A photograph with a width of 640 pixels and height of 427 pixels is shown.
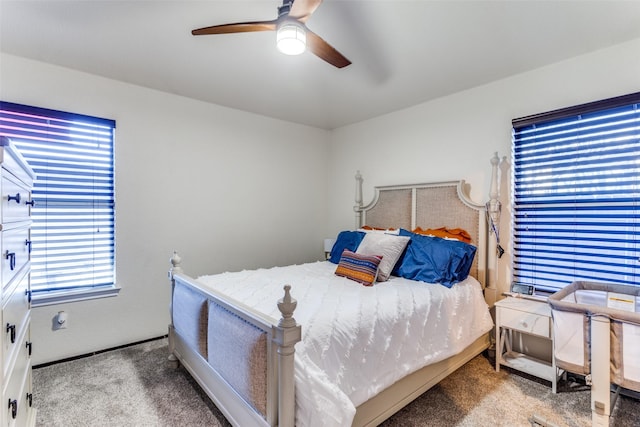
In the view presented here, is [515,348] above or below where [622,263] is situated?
below

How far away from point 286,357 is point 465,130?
8.95ft

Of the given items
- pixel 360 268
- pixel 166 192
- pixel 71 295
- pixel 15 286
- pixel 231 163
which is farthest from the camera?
pixel 231 163

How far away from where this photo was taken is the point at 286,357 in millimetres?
1298

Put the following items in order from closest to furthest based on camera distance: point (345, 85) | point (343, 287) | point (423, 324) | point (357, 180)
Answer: point (423, 324) < point (343, 287) < point (345, 85) < point (357, 180)

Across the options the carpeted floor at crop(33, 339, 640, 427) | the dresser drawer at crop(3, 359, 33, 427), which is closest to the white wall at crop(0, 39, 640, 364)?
the carpeted floor at crop(33, 339, 640, 427)

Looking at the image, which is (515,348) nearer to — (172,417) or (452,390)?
(452,390)

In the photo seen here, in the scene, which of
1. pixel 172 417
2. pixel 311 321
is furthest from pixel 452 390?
pixel 172 417

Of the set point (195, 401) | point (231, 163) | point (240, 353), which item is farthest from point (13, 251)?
point (231, 163)

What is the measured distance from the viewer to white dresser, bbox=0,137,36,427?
1062 millimetres

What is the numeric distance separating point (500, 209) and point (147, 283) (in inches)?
134

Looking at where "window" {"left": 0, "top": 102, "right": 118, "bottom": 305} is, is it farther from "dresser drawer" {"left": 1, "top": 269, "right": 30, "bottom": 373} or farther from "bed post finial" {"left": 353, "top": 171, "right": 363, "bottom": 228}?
"bed post finial" {"left": 353, "top": 171, "right": 363, "bottom": 228}

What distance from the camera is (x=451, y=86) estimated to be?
2910 millimetres

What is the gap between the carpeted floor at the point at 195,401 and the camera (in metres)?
1.84

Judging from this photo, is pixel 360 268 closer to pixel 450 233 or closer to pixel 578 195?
pixel 450 233
